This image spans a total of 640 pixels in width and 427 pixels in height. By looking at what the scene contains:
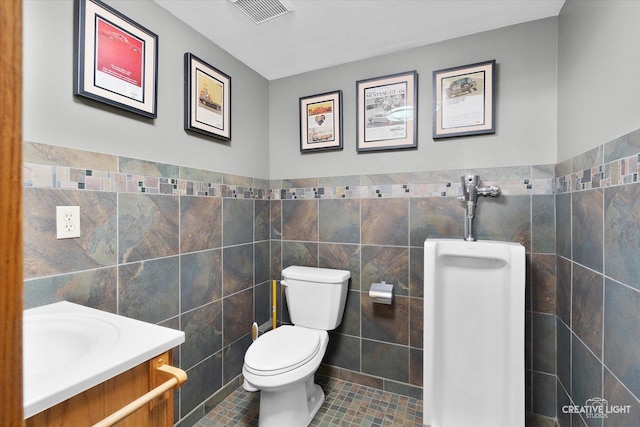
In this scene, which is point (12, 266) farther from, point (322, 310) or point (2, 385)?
point (322, 310)

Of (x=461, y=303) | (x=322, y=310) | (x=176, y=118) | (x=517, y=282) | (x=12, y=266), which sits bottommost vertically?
(x=322, y=310)

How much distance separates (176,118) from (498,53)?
5.96 feet

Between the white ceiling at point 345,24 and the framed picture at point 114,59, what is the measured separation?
0.29m

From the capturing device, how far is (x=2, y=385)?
26 centimetres

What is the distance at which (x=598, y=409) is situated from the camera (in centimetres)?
104

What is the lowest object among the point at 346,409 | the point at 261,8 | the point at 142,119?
the point at 346,409

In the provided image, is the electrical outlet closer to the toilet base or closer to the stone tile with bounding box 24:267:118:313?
the stone tile with bounding box 24:267:118:313

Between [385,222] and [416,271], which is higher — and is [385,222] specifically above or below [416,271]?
above

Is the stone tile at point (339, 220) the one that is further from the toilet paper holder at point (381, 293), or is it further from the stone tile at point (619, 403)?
the stone tile at point (619, 403)

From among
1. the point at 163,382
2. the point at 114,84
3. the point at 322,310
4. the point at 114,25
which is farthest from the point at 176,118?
the point at 322,310

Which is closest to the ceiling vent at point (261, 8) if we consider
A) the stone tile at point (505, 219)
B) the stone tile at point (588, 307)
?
the stone tile at point (505, 219)

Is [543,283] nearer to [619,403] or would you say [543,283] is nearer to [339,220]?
[619,403]

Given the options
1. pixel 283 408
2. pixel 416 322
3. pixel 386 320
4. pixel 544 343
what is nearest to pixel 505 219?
pixel 544 343

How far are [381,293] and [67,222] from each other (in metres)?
1.54
